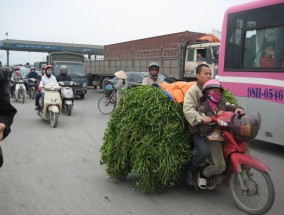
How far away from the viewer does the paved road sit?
13.5 ft

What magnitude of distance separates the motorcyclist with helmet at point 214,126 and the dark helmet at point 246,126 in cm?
17

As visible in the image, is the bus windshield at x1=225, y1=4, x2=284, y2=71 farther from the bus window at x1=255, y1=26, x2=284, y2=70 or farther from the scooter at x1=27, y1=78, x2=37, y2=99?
the scooter at x1=27, y1=78, x2=37, y2=99

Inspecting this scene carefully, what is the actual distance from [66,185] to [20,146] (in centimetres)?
283

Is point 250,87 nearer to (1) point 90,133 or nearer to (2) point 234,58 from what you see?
(2) point 234,58

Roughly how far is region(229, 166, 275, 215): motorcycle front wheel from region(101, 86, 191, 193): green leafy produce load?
668mm

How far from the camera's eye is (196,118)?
13.5 feet

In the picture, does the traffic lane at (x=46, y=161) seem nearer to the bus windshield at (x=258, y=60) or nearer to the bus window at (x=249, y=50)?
the bus windshield at (x=258, y=60)

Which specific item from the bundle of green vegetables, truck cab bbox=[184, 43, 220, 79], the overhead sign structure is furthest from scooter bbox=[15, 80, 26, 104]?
the overhead sign structure

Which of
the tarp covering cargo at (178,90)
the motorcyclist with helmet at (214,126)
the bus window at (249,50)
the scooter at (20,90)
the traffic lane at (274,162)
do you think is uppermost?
the bus window at (249,50)

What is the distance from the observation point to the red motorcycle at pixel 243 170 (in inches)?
150

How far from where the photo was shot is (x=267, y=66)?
22.7 feet

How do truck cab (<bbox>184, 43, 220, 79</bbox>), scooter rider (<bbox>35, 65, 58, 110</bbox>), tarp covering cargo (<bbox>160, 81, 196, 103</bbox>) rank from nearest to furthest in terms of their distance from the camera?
tarp covering cargo (<bbox>160, 81, 196, 103</bbox>), scooter rider (<bbox>35, 65, 58, 110</bbox>), truck cab (<bbox>184, 43, 220, 79</bbox>)

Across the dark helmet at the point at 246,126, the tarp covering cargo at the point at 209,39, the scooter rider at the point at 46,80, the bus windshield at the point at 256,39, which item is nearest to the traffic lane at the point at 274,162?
the dark helmet at the point at 246,126

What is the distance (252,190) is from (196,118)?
3.32 feet
